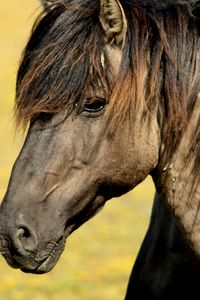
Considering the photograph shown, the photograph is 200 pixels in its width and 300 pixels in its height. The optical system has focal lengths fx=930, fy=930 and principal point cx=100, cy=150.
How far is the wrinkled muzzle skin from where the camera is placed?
14.9ft

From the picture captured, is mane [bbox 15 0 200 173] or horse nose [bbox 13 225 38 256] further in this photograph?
mane [bbox 15 0 200 173]

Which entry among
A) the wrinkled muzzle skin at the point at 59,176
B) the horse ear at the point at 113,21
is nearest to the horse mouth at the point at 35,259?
the wrinkled muzzle skin at the point at 59,176

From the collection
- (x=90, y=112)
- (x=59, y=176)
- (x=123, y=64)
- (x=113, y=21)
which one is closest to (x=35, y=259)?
(x=59, y=176)

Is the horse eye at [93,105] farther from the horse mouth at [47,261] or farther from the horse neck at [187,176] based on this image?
the horse mouth at [47,261]

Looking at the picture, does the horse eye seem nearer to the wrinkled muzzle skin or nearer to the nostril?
the wrinkled muzzle skin

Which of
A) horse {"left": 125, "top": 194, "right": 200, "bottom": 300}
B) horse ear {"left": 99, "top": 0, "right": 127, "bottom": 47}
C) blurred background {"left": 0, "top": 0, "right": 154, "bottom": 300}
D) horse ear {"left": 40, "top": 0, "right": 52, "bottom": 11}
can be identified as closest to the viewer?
horse ear {"left": 99, "top": 0, "right": 127, "bottom": 47}

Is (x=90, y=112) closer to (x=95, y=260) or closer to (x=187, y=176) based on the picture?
(x=187, y=176)

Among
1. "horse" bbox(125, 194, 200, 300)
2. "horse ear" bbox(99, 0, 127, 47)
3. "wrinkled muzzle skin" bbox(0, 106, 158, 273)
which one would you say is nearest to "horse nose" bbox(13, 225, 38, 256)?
"wrinkled muzzle skin" bbox(0, 106, 158, 273)

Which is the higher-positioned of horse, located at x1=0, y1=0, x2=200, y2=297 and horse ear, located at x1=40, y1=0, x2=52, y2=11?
horse ear, located at x1=40, y1=0, x2=52, y2=11

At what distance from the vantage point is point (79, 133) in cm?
464

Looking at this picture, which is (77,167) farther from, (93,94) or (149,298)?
(149,298)

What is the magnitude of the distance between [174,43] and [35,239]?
1226 millimetres

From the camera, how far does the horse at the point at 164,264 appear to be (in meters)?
5.77

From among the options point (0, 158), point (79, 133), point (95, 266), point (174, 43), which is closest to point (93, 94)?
point (79, 133)
